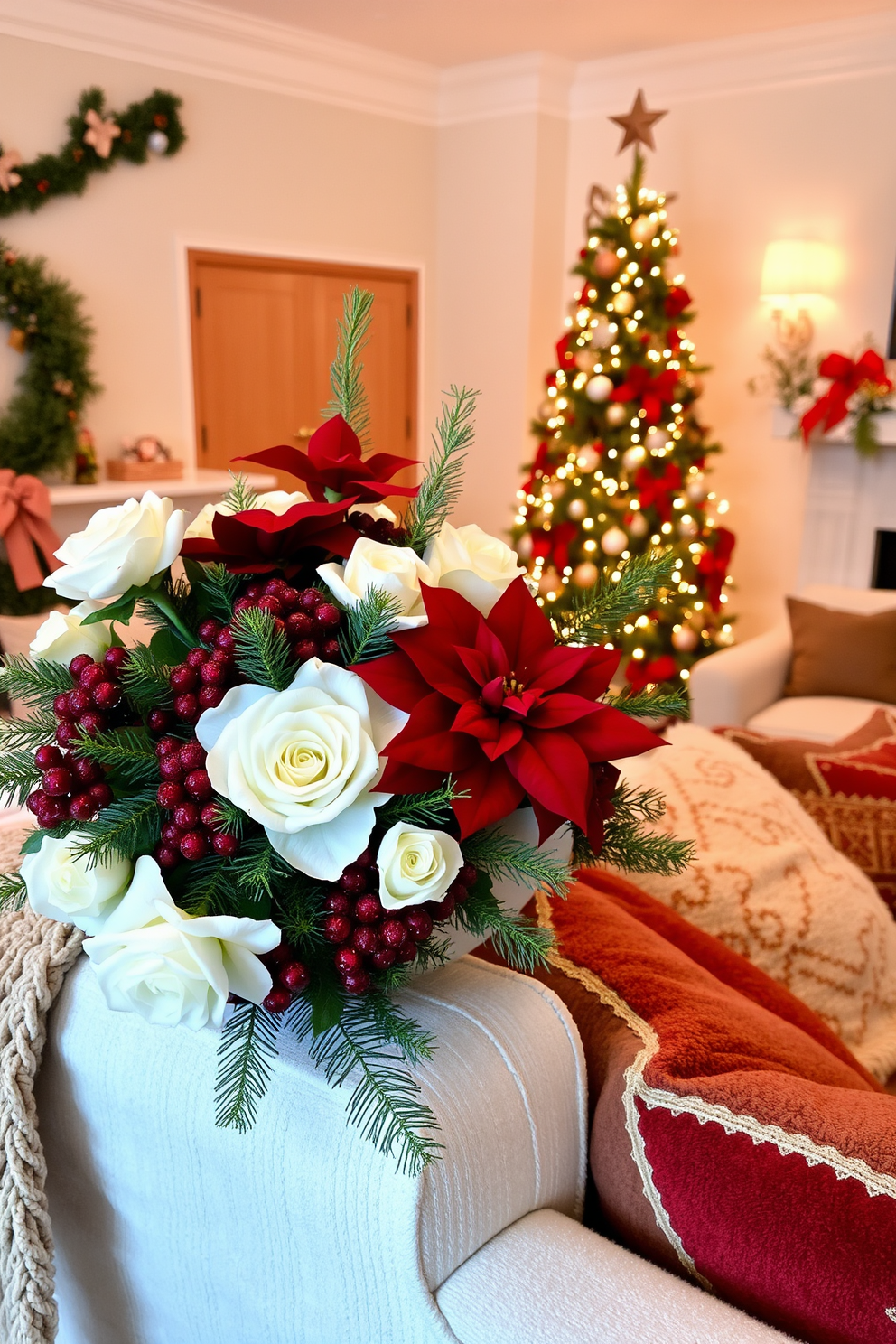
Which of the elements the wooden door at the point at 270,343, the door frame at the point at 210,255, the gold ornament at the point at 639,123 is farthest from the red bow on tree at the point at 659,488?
the door frame at the point at 210,255

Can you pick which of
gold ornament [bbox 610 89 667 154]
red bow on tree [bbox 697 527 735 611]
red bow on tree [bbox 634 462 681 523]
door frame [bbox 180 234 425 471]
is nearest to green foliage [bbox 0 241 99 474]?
door frame [bbox 180 234 425 471]

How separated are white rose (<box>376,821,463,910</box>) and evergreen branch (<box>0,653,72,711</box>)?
0.91ft

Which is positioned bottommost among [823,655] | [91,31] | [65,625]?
[823,655]

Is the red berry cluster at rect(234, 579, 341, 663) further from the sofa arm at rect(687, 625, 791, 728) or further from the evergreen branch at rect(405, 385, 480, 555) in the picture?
the sofa arm at rect(687, 625, 791, 728)

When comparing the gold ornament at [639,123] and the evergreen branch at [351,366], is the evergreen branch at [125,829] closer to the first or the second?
the evergreen branch at [351,366]

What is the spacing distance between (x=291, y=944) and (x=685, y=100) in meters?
5.10

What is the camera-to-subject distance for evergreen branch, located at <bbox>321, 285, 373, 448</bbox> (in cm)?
81

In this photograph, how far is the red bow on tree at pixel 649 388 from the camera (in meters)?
4.38

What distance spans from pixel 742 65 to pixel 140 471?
3.14 meters

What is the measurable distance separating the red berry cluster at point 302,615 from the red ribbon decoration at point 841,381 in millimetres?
4184

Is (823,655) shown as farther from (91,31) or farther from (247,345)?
(91,31)

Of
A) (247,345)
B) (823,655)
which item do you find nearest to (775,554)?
(823,655)

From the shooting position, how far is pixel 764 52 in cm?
451

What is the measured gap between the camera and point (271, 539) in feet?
2.44
